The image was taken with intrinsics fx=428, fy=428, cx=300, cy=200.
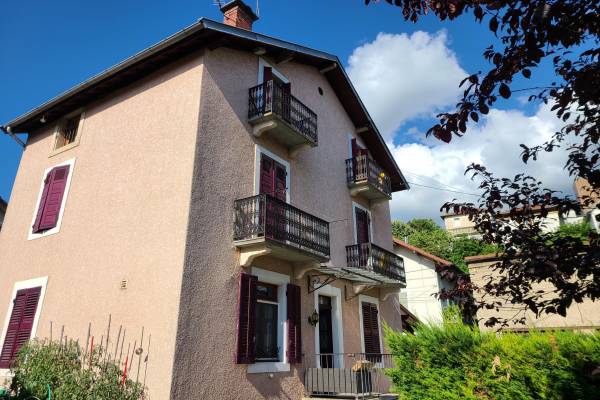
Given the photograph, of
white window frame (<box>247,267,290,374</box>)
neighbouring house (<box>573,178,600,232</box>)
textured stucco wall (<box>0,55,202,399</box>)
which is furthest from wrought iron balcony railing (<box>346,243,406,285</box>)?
neighbouring house (<box>573,178,600,232</box>)

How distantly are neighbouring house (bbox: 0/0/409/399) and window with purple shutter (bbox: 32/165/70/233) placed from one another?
0.04m

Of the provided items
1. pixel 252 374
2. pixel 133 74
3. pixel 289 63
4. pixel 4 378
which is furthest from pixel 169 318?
pixel 289 63

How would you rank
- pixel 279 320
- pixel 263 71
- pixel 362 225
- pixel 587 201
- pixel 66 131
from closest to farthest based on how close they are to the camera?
pixel 587 201, pixel 279 320, pixel 263 71, pixel 66 131, pixel 362 225

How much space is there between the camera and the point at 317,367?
37.1 ft

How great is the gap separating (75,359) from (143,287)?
200cm

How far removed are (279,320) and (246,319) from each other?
142cm

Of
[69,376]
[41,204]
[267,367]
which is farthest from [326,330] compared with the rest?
[41,204]

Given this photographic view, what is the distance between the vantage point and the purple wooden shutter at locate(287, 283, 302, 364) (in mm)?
10406

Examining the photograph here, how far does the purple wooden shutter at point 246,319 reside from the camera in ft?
29.7

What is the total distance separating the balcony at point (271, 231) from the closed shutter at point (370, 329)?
4.50 metres

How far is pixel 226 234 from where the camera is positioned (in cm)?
968

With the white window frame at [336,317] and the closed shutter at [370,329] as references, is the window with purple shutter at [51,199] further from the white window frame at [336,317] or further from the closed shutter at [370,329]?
the closed shutter at [370,329]

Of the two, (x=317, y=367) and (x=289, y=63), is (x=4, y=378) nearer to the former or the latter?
(x=317, y=367)

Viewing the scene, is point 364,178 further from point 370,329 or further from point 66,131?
point 66,131
